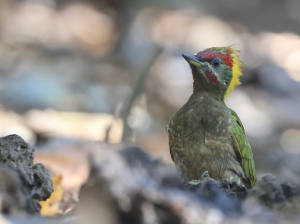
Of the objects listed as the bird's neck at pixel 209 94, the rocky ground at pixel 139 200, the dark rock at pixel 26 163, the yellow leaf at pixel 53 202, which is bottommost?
the yellow leaf at pixel 53 202

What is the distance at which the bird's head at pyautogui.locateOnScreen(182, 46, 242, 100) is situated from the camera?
3693 millimetres

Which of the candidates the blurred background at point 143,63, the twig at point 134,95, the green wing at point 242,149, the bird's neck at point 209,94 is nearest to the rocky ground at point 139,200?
the green wing at point 242,149

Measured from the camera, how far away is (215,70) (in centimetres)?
375

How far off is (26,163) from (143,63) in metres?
7.10

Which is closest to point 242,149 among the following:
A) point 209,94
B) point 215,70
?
point 209,94

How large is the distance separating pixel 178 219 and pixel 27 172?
2.82 ft

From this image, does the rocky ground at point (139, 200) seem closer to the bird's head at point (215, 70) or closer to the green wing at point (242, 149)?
the green wing at point (242, 149)

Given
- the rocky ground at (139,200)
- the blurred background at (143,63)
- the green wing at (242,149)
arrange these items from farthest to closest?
the blurred background at (143,63) → the green wing at (242,149) → the rocky ground at (139,200)

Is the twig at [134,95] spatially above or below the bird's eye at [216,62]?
below

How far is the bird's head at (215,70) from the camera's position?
3.69m

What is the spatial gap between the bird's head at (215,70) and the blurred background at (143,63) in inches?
121

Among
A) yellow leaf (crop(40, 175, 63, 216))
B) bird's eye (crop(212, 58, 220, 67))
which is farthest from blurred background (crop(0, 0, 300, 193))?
yellow leaf (crop(40, 175, 63, 216))

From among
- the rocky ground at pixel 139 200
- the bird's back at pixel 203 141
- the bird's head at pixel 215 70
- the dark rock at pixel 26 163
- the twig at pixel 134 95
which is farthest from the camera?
the twig at pixel 134 95

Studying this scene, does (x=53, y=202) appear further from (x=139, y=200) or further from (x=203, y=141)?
(x=203, y=141)
